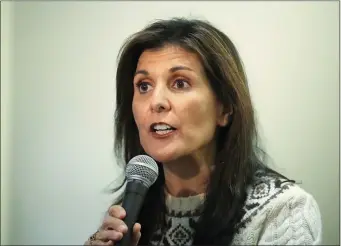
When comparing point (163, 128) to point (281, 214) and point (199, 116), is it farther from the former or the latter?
point (281, 214)

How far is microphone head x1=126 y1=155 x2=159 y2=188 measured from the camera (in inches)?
25.7

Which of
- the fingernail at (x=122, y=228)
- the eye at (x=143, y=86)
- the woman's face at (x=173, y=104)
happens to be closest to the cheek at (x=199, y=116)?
the woman's face at (x=173, y=104)

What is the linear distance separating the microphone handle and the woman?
0.22 metres

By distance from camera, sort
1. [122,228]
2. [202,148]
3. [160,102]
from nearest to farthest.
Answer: [122,228]
[160,102]
[202,148]

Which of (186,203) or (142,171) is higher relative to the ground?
(142,171)

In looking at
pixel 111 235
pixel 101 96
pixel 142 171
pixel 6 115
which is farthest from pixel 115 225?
pixel 6 115

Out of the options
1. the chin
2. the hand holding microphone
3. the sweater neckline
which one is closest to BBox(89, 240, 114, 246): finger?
the hand holding microphone

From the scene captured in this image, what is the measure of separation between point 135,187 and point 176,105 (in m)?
0.28

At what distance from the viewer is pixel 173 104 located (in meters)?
0.85

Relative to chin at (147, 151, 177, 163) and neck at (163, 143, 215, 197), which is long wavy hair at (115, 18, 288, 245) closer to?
neck at (163, 143, 215, 197)

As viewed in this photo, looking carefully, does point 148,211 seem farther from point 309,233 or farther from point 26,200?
point 26,200

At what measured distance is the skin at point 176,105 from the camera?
844 millimetres

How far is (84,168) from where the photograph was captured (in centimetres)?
131

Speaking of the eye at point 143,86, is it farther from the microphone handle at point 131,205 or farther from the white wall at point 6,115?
the white wall at point 6,115
